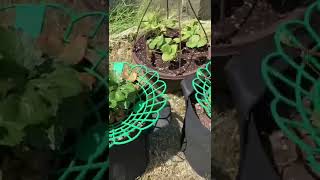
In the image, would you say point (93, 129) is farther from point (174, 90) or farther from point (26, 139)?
point (174, 90)

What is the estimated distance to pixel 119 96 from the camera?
213cm

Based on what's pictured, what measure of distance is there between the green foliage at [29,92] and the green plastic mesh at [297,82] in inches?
14.5

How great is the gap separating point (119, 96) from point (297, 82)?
48.1 inches

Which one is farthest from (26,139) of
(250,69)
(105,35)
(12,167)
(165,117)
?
(165,117)

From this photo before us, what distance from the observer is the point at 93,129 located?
3.26ft

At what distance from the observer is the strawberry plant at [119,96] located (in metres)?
2.13

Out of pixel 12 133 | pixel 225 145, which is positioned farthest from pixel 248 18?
pixel 12 133

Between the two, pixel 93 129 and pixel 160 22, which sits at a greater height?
pixel 160 22

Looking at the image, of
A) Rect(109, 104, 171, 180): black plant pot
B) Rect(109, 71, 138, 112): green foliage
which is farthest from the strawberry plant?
Rect(109, 104, 171, 180): black plant pot

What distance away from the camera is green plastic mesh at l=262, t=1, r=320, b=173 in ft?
3.16

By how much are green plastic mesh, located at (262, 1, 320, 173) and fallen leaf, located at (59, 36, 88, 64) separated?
0.33 meters

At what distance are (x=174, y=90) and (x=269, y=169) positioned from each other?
202 cm

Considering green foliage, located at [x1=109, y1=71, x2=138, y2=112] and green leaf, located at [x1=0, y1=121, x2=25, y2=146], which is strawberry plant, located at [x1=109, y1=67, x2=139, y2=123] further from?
green leaf, located at [x1=0, y1=121, x2=25, y2=146]

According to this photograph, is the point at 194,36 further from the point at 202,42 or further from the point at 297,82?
the point at 297,82
